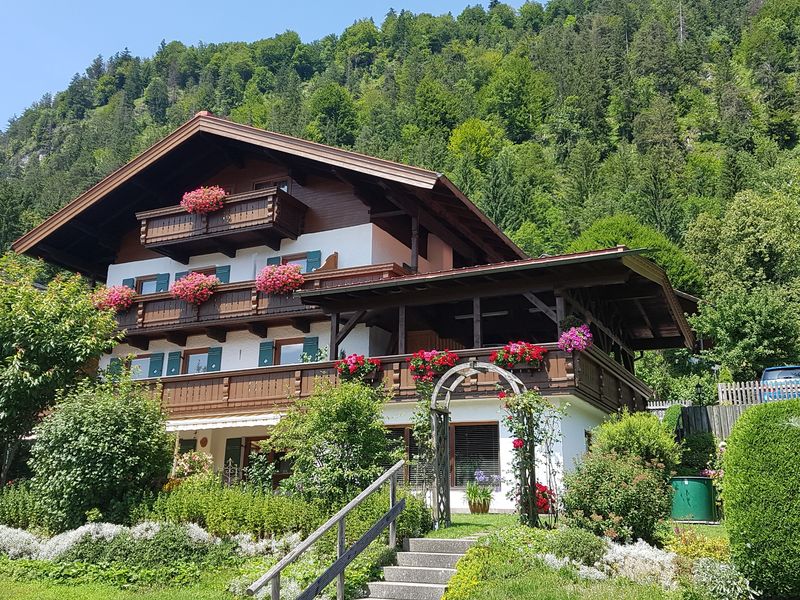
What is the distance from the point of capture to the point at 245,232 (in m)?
26.5

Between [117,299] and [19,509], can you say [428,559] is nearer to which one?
[19,509]

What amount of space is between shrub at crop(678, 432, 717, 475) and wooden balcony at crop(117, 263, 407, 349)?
10.1 metres

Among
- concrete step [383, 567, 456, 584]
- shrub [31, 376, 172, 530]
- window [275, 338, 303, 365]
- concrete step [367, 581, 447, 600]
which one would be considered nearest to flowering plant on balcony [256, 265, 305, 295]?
window [275, 338, 303, 365]

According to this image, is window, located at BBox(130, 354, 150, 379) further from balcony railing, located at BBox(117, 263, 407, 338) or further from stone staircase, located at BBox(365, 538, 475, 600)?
stone staircase, located at BBox(365, 538, 475, 600)

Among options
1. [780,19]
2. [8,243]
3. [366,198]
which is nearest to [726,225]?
[366,198]

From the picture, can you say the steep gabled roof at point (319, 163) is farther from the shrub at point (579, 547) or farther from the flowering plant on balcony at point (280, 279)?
the shrub at point (579, 547)

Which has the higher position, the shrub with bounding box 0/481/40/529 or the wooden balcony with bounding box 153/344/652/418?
the wooden balcony with bounding box 153/344/652/418

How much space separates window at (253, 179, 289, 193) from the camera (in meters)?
28.0

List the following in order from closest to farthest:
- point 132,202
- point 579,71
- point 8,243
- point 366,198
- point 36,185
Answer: point 366,198 → point 132,202 → point 8,243 → point 36,185 → point 579,71

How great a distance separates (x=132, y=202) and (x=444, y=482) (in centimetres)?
2048

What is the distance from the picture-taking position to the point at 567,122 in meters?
96.9

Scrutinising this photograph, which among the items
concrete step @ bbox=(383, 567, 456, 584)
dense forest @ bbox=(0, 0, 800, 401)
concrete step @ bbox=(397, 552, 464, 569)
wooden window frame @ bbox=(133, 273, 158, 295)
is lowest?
concrete step @ bbox=(383, 567, 456, 584)

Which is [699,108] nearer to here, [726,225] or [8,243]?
[726,225]

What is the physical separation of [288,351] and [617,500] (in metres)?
15.7
